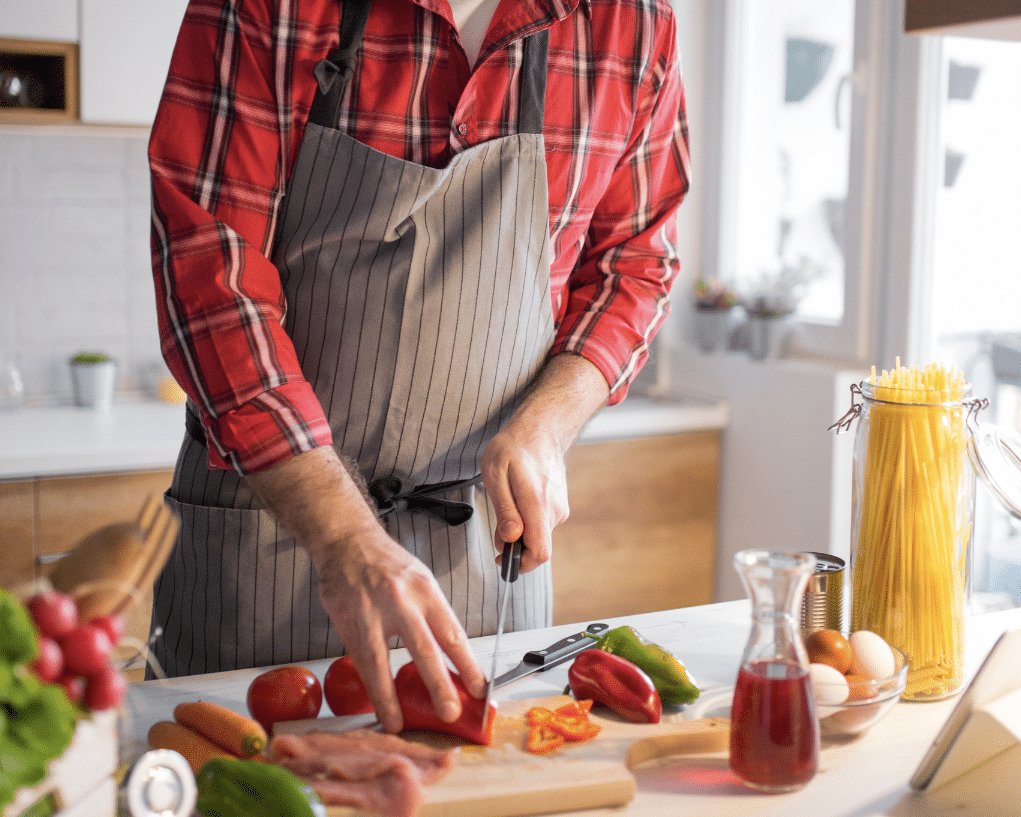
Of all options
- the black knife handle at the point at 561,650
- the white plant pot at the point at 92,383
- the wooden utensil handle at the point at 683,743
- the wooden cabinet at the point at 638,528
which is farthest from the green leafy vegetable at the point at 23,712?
the white plant pot at the point at 92,383

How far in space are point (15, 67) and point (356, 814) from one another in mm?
2186

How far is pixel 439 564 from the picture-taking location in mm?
1370

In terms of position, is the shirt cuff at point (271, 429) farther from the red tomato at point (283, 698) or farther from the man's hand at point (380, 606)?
the red tomato at point (283, 698)

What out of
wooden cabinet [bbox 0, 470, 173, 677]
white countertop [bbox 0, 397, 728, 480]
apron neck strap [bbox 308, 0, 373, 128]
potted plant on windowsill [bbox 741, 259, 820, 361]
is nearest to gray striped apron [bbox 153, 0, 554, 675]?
apron neck strap [bbox 308, 0, 373, 128]

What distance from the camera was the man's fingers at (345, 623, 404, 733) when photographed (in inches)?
35.9

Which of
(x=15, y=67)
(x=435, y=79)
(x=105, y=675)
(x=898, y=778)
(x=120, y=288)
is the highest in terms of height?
(x=15, y=67)

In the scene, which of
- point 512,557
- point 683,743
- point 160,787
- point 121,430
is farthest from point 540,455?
point 121,430

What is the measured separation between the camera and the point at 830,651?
1006 millimetres

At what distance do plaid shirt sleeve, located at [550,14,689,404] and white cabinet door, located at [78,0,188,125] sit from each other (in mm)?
1337

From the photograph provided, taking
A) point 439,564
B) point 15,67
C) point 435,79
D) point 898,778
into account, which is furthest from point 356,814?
point 15,67

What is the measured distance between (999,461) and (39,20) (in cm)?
205

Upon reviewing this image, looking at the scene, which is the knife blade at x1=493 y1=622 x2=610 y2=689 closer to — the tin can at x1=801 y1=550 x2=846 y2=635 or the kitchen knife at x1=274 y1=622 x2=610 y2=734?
the kitchen knife at x1=274 y1=622 x2=610 y2=734

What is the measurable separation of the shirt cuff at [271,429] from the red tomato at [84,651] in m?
0.51

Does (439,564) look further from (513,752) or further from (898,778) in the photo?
(898,778)
